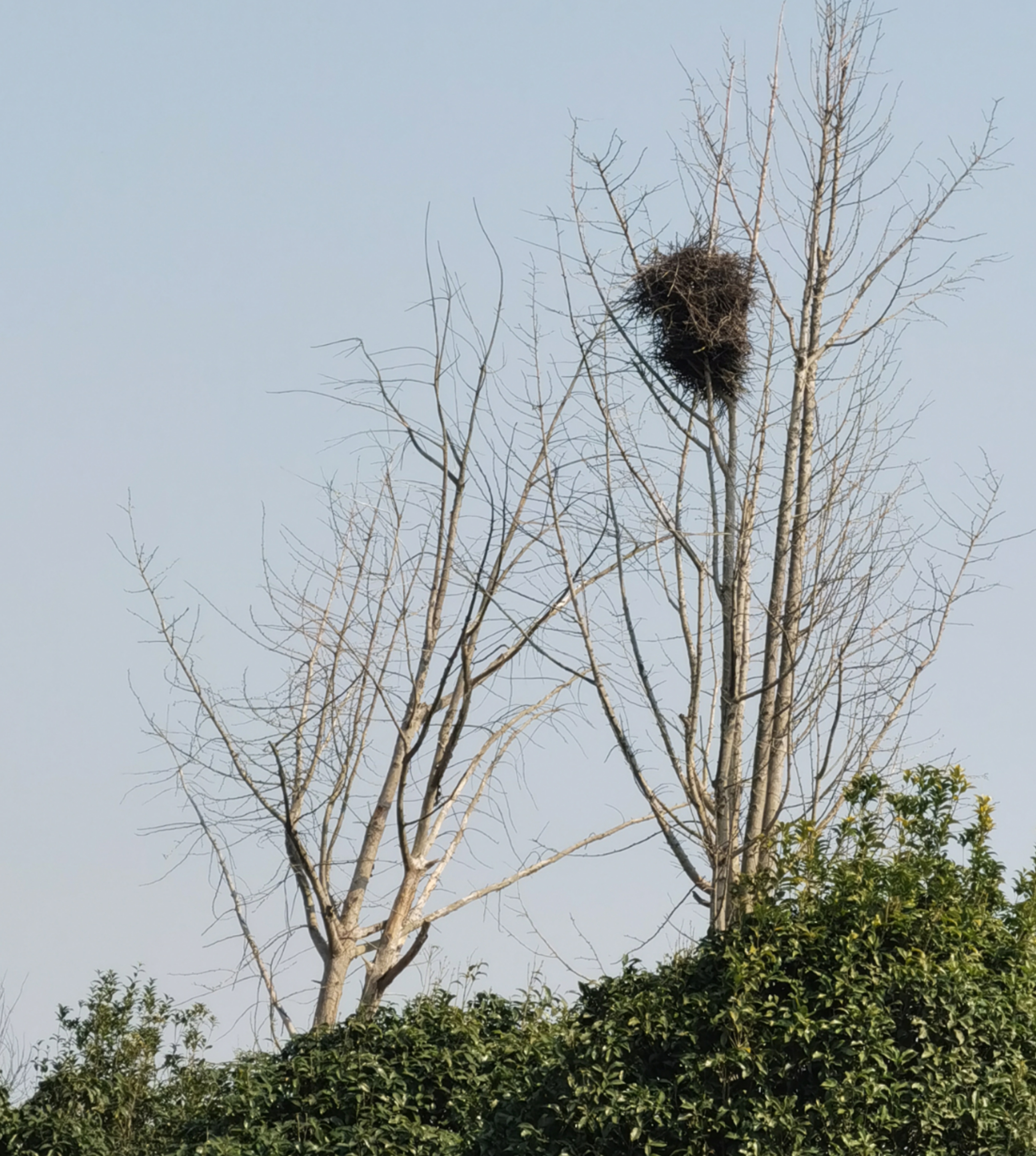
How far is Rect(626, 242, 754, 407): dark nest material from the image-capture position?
317 inches

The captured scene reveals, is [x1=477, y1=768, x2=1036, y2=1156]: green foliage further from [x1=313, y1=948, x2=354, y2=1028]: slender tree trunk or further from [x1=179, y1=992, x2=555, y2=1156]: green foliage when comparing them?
[x1=313, y1=948, x2=354, y2=1028]: slender tree trunk

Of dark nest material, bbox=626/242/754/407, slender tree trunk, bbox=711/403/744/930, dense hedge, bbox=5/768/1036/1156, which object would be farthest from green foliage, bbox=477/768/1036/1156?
dark nest material, bbox=626/242/754/407

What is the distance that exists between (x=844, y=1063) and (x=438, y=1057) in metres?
2.36

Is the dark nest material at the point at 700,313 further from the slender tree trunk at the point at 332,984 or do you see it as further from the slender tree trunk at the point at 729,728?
the slender tree trunk at the point at 332,984

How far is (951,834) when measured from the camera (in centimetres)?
576

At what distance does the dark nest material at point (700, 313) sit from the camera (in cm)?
805

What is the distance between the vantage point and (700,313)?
26.7 ft

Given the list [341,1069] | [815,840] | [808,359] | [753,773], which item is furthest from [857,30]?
[341,1069]

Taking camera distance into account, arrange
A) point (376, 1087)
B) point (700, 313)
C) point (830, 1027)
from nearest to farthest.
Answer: point (830, 1027)
point (376, 1087)
point (700, 313)

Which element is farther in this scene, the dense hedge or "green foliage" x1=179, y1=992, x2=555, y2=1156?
"green foliage" x1=179, y1=992, x2=555, y2=1156

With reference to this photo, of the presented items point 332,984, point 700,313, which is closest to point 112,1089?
point 332,984

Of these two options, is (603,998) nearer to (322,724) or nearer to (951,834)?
(951,834)

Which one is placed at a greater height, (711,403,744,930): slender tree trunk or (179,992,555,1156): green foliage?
(711,403,744,930): slender tree trunk

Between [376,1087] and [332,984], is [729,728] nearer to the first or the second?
[376,1087]
